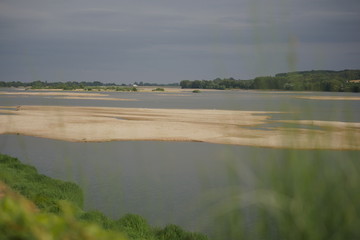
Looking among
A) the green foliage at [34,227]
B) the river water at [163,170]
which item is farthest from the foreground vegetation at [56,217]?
the river water at [163,170]

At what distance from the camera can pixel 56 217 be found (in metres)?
1.50

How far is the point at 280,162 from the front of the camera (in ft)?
9.15

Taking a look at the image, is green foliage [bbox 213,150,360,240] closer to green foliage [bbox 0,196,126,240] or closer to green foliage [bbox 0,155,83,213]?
green foliage [bbox 0,196,126,240]

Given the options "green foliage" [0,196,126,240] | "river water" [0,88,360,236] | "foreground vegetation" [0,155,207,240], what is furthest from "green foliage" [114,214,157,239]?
"green foliage" [0,196,126,240]

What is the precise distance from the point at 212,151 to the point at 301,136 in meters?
11.6

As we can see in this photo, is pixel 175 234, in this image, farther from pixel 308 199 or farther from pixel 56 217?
pixel 56 217

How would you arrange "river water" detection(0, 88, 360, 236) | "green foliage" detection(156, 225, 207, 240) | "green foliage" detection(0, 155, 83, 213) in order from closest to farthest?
1. "river water" detection(0, 88, 360, 236)
2. "green foliage" detection(156, 225, 207, 240)
3. "green foliage" detection(0, 155, 83, 213)

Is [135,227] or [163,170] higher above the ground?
[135,227]

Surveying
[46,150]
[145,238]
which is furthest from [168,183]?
[46,150]

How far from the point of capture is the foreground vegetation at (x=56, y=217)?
143 cm

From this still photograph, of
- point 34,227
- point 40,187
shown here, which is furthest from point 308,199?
point 40,187

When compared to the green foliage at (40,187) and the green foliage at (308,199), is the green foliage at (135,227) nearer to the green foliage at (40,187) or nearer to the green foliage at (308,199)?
the green foliage at (40,187)

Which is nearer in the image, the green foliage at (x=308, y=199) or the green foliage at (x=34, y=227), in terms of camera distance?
the green foliage at (x=34, y=227)

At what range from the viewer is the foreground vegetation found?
1.43m
